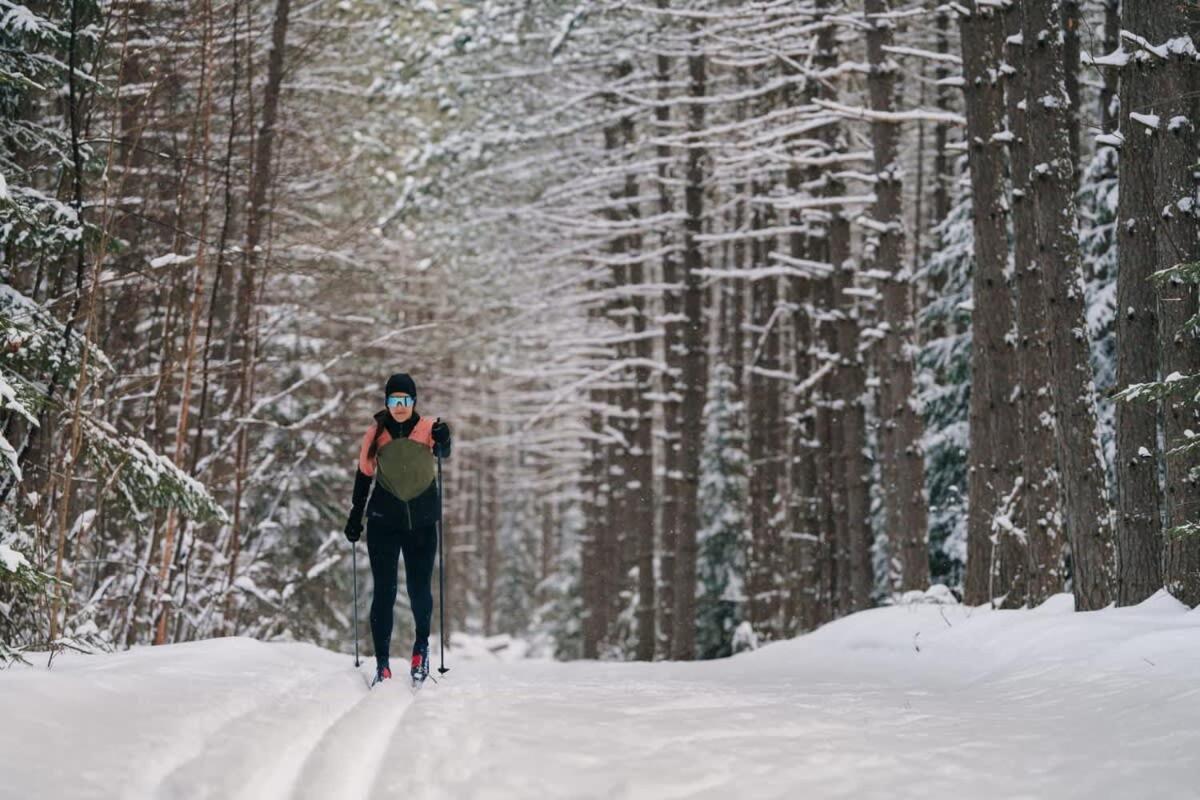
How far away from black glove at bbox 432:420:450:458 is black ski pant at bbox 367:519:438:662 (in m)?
0.51

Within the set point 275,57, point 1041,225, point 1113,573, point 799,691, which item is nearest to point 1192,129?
point 1041,225

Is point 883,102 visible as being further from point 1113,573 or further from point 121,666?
point 121,666

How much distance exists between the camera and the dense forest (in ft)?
26.7

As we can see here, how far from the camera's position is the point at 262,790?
4.43 metres

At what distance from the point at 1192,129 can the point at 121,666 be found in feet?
23.9

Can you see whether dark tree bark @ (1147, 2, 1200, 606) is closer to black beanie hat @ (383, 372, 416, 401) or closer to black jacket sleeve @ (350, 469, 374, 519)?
black beanie hat @ (383, 372, 416, 401)

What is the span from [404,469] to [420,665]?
1.27m

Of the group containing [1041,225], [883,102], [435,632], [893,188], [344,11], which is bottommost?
[435,632]

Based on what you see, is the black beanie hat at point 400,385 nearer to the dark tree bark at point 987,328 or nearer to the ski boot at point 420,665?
the ski boot at point 420,665

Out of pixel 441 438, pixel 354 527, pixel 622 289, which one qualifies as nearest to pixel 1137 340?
pixel 441 438

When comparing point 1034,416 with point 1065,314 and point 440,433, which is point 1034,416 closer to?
point 1065,314

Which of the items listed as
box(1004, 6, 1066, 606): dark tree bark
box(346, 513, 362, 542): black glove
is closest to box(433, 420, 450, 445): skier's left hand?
box(346, 513, 362, 542): black glove

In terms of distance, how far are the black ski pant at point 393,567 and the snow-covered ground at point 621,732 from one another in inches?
16.0

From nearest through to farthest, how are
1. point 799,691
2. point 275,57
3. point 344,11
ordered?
point 799,691, point 275,57, point 344,11
